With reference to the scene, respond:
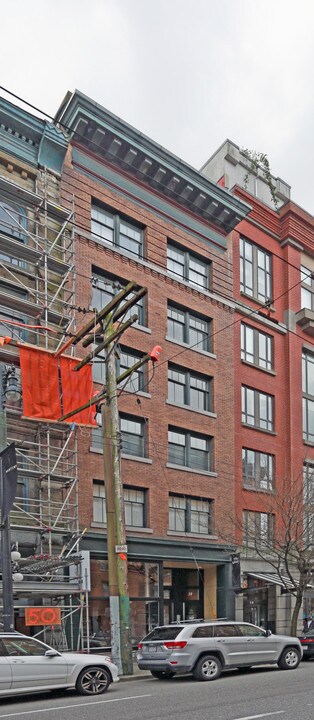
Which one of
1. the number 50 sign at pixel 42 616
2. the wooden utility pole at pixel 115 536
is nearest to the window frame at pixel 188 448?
the number 50 sign at pixel 42 616

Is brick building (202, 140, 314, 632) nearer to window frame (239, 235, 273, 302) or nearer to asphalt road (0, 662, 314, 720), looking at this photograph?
window frame (239, 235, 273, 302)

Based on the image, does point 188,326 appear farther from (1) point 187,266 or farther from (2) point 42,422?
(2) point 42,422

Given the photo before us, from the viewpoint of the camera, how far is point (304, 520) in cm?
2980

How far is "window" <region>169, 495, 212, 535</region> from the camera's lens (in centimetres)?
2780

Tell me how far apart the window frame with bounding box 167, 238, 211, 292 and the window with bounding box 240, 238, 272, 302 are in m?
2.26

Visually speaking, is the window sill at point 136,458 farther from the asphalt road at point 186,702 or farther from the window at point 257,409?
the asphalt road at point 186,702

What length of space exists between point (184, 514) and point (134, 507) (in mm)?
2684

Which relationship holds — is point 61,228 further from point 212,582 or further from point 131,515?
point 212,582

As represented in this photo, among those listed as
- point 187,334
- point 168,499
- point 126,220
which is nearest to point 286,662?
point 168,499

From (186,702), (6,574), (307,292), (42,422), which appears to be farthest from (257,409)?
(186,702)

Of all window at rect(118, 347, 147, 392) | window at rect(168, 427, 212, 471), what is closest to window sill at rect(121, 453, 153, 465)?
window at rect(168, 427, 212, 471)

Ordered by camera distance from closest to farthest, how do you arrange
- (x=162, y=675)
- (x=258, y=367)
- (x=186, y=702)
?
1. (x=186, y=702)
2. (x=162, y=675)
3. (x=258, y=367)

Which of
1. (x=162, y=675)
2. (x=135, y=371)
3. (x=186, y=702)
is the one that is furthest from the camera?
(x=135, y=371)

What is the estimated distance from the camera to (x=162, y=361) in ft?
92.8
